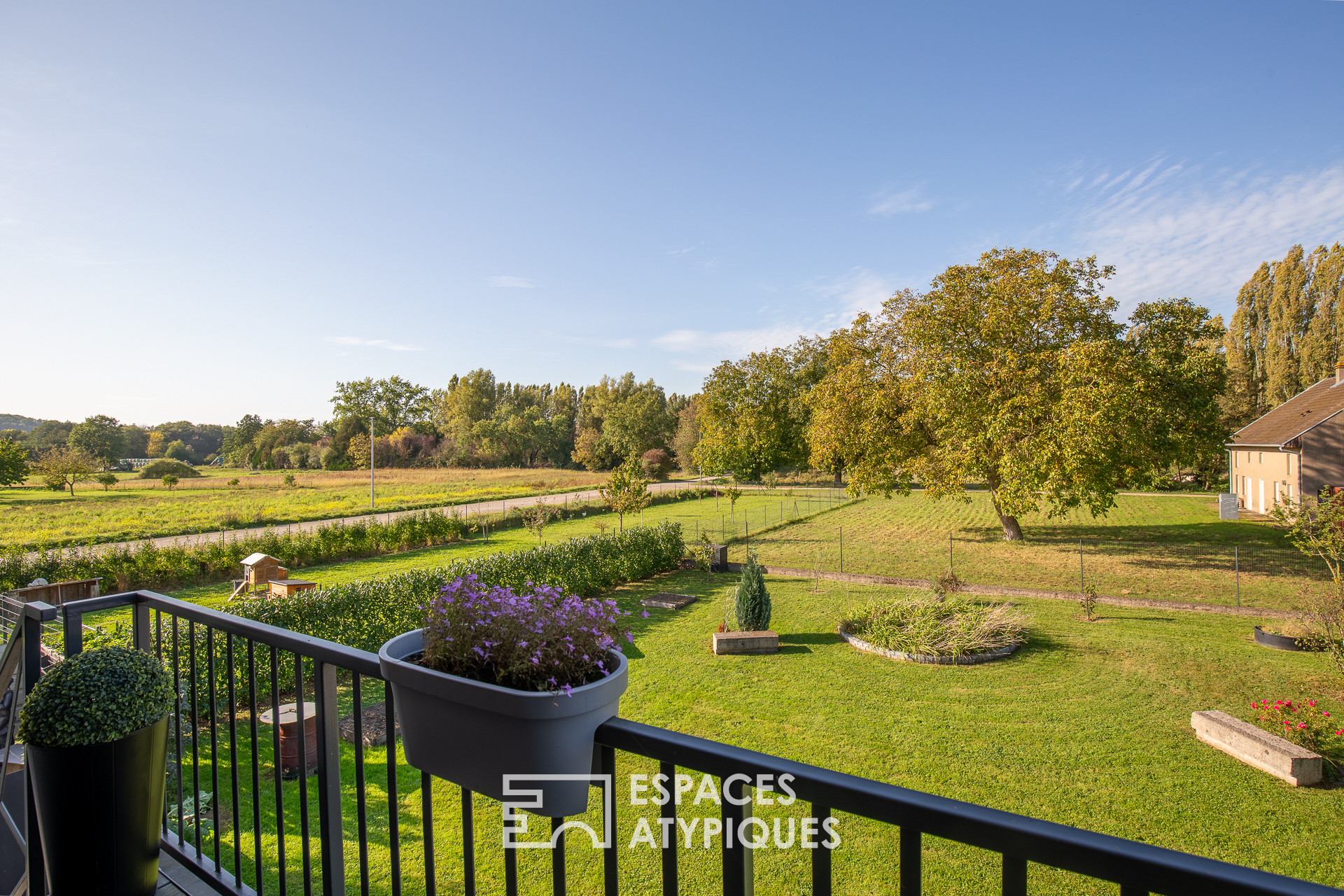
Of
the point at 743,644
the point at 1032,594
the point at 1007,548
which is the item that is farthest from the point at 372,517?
the point at 1007,548

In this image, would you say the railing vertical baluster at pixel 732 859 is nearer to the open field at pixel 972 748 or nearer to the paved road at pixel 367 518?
the open field at pixel 972 748

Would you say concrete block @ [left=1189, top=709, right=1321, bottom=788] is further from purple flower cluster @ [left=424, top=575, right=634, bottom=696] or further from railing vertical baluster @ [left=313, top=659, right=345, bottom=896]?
railing vertical baluster @ [left=313, top=659, right=345, bottom=896]

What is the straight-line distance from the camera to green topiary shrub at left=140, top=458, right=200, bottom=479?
38.8m

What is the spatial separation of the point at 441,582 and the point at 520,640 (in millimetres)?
8031

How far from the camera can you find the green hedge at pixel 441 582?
7.37 m

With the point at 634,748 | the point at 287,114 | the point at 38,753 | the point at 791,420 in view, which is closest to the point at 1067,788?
the point at 634,748

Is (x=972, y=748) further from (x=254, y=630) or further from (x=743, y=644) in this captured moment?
(x=254, y=630)

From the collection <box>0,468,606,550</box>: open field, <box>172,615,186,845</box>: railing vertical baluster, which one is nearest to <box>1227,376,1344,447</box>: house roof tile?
<box>172,615,186,845</box>: railing vertical baluster

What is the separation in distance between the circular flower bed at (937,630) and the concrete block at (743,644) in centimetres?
123

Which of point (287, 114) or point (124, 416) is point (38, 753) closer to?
point (287, 114)

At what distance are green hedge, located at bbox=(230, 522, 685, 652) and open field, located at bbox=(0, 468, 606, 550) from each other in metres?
10.9

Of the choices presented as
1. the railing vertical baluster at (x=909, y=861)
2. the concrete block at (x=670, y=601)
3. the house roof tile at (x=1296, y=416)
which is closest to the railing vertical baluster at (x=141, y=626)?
the railing vertical baluster at (x=909, y=861)

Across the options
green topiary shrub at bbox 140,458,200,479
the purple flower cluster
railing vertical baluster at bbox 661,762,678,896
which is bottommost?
green topiary shrub at bbox 140,458,200,479

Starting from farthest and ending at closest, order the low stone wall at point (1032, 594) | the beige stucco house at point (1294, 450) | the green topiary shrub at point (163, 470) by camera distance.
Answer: the green topiary shrub at point (163, 470)
the beige stucco house at point (1294, 450)
the low stone wall at point (1032, 594)
